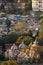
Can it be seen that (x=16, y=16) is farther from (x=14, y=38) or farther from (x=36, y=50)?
(x=36, y=50)

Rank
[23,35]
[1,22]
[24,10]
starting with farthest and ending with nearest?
[24,10] < [1,22] < [23,35]

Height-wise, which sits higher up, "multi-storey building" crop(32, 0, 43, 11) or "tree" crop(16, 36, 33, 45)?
"tree" crop(16, 36, 33, 45)

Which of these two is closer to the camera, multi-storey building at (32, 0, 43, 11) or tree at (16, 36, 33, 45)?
tree at (16, 36, 33, 45)

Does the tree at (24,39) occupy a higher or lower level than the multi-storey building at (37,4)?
higher

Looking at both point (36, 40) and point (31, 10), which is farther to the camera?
point (31, 10)

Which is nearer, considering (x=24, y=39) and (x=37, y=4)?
(x=24, y=39)

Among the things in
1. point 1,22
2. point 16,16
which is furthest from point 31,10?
point 1,22

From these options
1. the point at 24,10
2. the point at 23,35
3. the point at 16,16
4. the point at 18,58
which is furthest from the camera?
the point at 24,10

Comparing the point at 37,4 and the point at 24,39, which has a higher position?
the point at 24,39

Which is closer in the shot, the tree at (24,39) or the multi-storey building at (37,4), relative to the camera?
the tree at (24,39)
